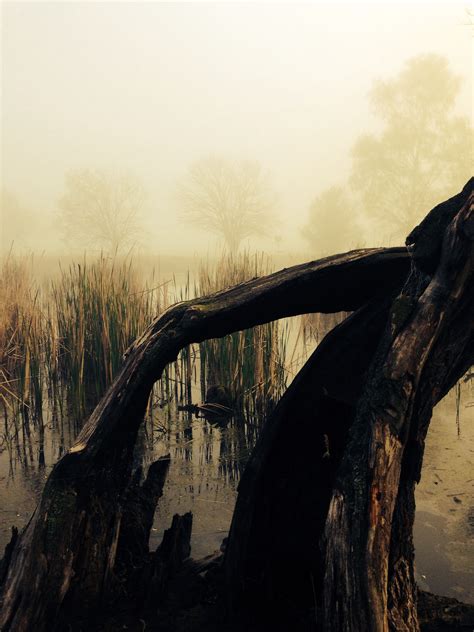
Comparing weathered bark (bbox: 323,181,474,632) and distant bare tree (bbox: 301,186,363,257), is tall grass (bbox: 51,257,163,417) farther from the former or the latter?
distant bare tree (bbox: 301,186,363,257)

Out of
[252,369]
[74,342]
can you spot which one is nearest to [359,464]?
[252,369]

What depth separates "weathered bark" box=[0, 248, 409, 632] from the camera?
1.67 meters

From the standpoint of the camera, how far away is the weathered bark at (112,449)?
65.9 inches

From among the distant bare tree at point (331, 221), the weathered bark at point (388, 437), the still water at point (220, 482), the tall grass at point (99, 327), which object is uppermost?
the distant bare tree at point (331, 221)

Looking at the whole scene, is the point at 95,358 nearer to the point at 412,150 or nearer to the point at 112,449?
the point at 112,449

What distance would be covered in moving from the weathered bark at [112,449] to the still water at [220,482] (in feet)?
1.84

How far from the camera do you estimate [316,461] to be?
2.07 m

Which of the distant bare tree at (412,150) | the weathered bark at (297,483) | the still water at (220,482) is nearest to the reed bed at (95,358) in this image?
the still water at (220,482)

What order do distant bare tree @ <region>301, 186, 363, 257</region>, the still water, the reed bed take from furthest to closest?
1. distant bare tree @ <region>301, 186, 363, 257</region>
2. the reed bed
3. the still water

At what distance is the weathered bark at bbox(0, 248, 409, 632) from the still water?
56 cm

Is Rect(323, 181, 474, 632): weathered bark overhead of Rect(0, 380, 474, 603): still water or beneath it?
overhead

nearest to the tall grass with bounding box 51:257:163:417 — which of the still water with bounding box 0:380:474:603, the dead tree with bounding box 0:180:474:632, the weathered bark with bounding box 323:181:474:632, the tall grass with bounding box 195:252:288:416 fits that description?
the still water with bounding box 0:380:474:603

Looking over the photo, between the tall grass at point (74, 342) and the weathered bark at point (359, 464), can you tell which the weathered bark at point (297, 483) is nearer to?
the weathered bark at point (359, 464)

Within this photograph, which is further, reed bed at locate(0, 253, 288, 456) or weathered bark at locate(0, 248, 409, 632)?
reed bed at locate(0, 253, 288, 456)
